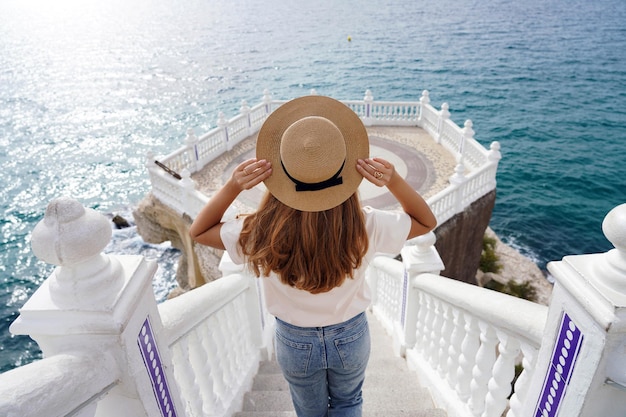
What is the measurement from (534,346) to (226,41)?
63208 millimetres

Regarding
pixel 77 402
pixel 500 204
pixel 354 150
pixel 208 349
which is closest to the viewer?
pixel 77 402

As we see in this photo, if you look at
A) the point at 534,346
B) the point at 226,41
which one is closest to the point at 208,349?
the point at 534,346

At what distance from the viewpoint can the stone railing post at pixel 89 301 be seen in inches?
60.0

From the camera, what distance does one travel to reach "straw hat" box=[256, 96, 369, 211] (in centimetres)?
Answer: 189

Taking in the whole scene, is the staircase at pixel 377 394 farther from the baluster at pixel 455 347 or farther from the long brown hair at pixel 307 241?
the long brown hair at pixel 307 241

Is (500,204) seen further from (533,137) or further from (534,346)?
(534,346)

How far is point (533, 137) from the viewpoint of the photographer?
26578 millimetres

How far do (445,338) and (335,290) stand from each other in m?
1.55

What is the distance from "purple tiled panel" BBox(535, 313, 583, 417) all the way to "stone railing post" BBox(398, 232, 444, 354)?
6.10 feet

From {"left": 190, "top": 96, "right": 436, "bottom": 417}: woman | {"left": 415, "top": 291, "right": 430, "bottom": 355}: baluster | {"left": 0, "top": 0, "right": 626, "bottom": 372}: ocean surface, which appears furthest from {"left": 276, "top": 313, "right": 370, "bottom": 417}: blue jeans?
{"left": 0, "top": 0, "right": 626, "bottom": 372}: ocean surface

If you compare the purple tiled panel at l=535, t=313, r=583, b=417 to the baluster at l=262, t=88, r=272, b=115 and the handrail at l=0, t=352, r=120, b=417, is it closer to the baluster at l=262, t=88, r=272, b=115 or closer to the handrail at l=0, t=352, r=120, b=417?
the handrail at l=0, t=352, r=120, b=417

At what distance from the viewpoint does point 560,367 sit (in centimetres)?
189

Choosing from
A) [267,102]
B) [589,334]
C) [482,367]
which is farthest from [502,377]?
[267,102]

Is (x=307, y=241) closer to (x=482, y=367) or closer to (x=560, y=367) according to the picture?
(x=560, y=367)
